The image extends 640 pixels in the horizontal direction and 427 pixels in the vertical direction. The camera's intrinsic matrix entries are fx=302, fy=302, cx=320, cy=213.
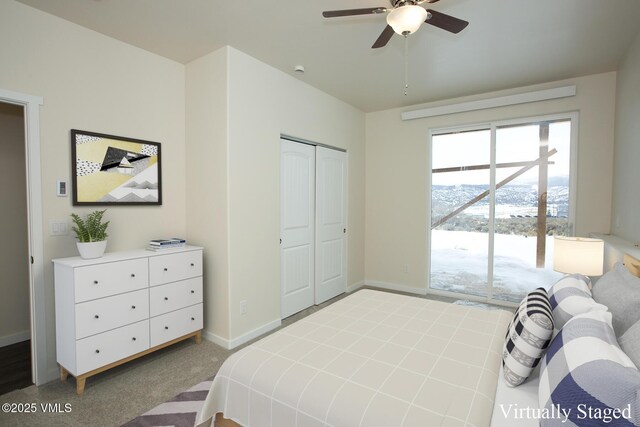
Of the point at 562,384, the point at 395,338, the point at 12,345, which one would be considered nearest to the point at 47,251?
the point at 12,345

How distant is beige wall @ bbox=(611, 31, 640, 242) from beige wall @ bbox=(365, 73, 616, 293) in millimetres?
164

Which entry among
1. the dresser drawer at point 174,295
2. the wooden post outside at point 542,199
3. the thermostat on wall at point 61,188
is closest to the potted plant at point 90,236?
the thermostat on wall at point 61,188

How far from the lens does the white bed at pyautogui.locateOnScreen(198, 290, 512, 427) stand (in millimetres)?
1137

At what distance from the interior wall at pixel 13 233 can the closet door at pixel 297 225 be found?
8.31 ft

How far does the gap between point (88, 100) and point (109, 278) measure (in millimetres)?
1477

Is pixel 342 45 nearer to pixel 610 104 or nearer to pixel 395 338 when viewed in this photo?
pixel 395 338

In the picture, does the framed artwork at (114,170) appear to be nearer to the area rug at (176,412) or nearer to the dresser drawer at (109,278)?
the dresser drawer at (109,278)

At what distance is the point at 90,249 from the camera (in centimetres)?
227

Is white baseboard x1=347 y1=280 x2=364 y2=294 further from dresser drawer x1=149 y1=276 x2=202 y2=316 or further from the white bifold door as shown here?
dresser drawer x1=149 y1=276 x2=202 y2=316

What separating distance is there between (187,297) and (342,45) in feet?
8.84

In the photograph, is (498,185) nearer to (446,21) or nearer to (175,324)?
(446,21)

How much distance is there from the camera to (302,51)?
2844mm

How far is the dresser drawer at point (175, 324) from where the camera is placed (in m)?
2.54

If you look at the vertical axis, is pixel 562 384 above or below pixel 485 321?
above
